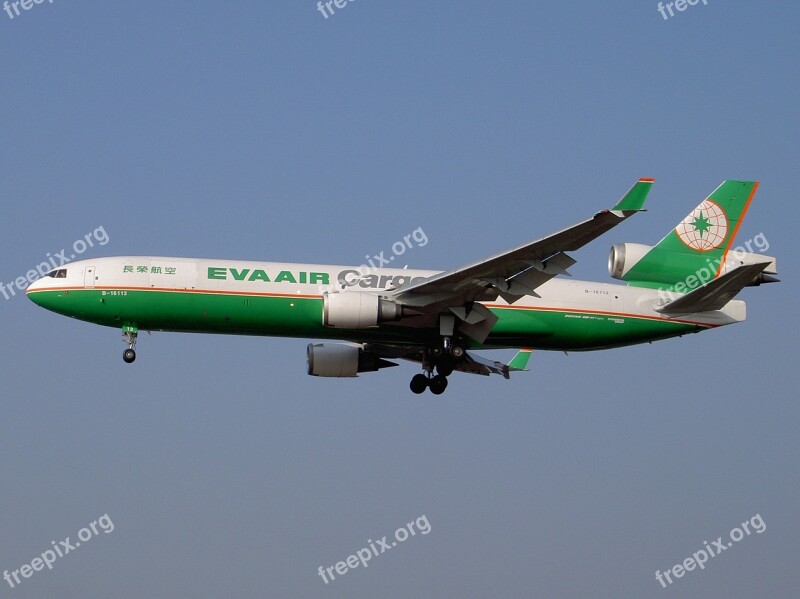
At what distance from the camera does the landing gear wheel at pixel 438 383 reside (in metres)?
55.3

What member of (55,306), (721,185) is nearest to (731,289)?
(721,185)

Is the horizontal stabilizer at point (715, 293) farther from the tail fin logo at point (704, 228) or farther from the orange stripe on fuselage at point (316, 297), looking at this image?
the tail fin logo at point (704, 228)

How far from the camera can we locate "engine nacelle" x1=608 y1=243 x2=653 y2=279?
55094mm

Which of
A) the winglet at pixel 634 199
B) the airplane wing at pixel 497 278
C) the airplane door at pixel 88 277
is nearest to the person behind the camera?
the winglet at pixel 634 199

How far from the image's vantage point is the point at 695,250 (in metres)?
56.3

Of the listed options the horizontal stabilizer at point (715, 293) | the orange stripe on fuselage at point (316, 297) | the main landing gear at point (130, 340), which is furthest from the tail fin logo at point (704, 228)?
the main landing gear at point (130, 340)

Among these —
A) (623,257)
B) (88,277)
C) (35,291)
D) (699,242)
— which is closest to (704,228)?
(699,242)

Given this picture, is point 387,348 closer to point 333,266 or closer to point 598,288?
point 333,266

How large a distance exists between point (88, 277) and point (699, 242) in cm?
2345

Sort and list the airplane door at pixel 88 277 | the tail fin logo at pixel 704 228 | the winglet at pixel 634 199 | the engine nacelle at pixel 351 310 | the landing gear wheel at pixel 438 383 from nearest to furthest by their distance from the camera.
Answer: the winglet at pixel 634 199 < the engine nacelle at pixel 351 310 < the airplane door at pixel 88 277 < the landing gear wheel at pixel 438 383 < the tail fin logo at pixel 704 228

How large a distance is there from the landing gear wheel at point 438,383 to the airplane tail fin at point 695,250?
25.3 feet

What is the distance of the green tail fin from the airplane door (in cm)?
2000

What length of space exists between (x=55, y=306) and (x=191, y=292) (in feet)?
17.0

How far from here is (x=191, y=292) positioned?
5197 cm
